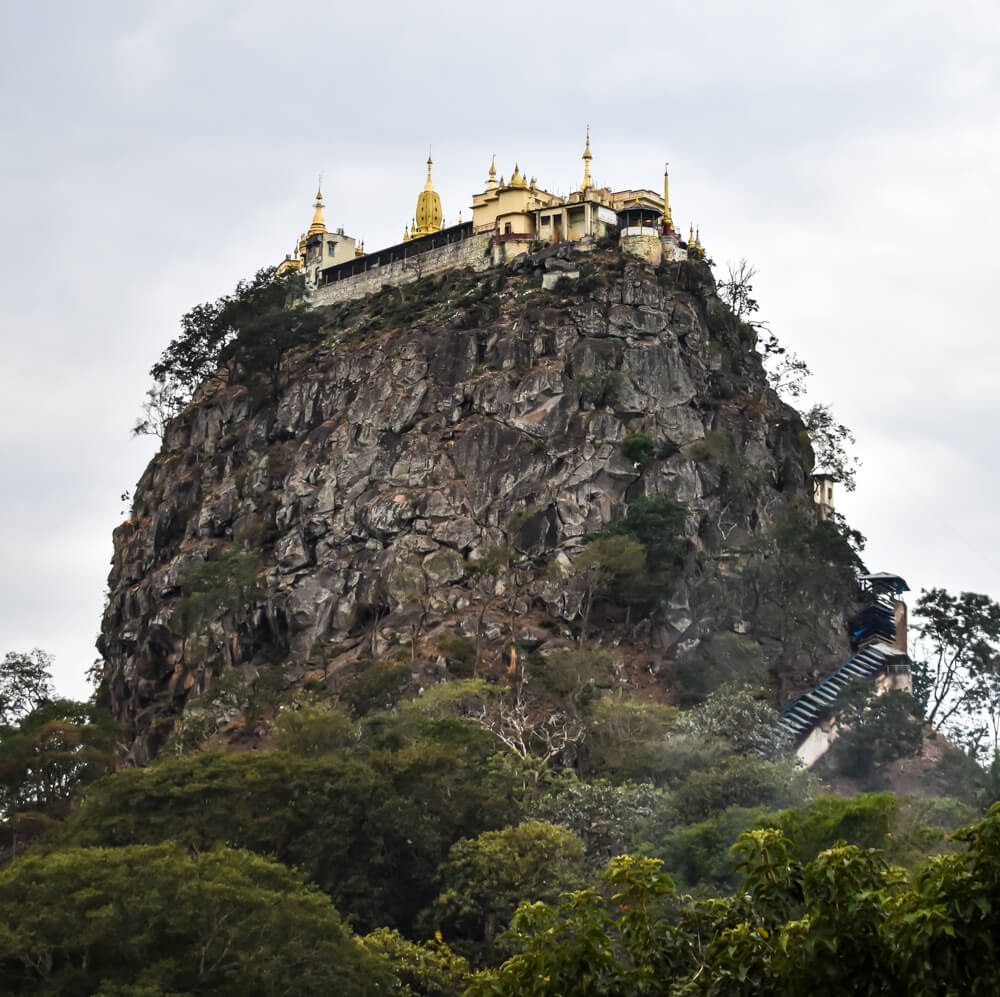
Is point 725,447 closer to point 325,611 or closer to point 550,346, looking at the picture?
point 550,346

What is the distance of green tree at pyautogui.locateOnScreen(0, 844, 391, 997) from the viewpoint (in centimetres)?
4309

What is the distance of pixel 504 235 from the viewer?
289ft

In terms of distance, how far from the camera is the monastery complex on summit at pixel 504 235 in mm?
86375

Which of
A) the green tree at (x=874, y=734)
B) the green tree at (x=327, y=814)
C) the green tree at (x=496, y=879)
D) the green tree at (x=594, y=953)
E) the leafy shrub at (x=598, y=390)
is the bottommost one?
the green tree at (x=594, y=953)

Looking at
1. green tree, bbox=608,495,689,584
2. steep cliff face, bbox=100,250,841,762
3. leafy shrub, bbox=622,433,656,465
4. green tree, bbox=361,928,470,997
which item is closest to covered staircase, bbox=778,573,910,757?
steep cliff face, bbox=100,250,841,762

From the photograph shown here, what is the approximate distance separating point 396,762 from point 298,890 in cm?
816

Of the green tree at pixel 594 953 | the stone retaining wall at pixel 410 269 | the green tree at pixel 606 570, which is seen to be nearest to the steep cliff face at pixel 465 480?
the green tree at pixel 606 570

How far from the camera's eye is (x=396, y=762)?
179ft

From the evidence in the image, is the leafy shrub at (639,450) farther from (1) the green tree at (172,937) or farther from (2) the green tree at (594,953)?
(2) the green tree at (594,953)

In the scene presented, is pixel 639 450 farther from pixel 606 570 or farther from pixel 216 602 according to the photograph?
pixel 216 602

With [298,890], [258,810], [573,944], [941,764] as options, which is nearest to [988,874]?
[573,944]

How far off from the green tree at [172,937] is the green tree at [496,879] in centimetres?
504

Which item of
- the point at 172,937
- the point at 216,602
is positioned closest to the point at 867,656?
the point at 216,602

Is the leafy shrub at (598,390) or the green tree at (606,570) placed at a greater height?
the leafy shrub at (598,390)
